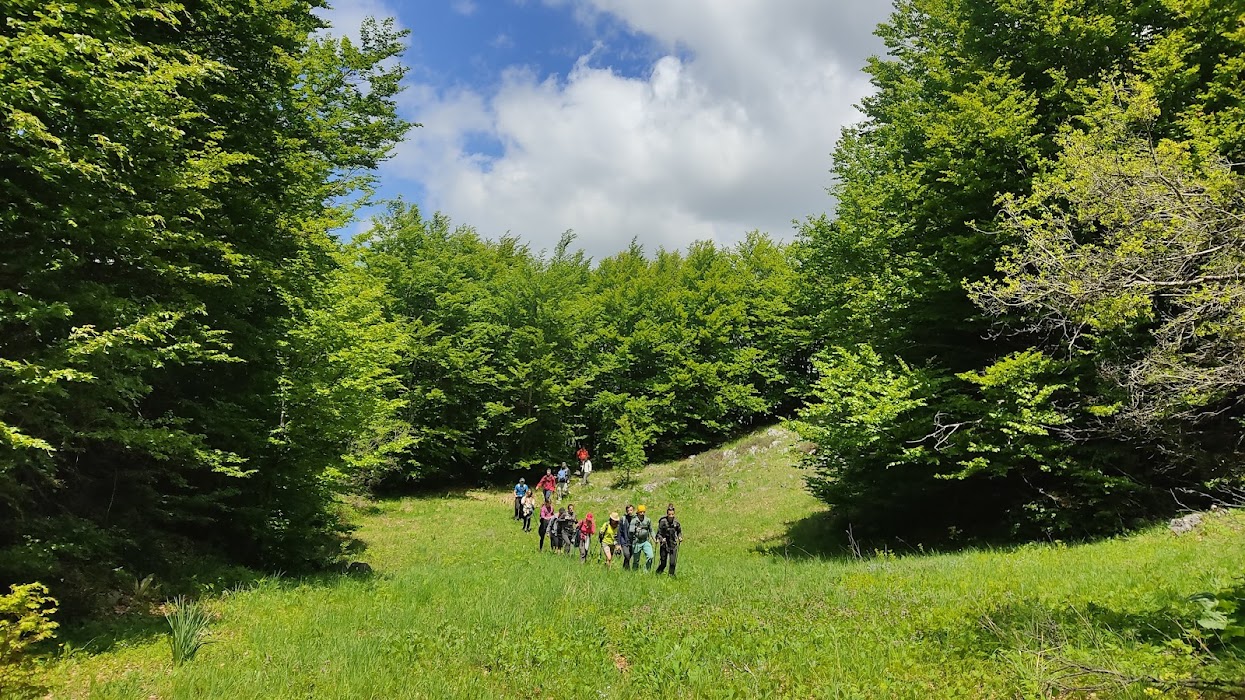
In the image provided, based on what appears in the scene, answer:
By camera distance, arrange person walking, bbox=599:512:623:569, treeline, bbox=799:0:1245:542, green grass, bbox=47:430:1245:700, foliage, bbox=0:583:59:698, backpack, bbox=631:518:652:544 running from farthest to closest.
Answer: person walking, bbox=599:512:623:569, backpack, bbox=631:518:652:544, treeline, bbox=799:0:1245:542, green grass, bbox=47:430:1245:700, foliage, bbox=0:583:59:698

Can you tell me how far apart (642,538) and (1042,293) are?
9.49 meters

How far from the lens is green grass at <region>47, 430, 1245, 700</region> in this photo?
18.1 ft

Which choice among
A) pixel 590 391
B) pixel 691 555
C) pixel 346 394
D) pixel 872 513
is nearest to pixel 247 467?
pixel 346 394

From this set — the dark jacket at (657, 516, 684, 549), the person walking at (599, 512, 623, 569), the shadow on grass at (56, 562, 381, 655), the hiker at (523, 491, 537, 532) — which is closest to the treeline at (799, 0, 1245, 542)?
the dark jacket at (657, 516, 684, 549)

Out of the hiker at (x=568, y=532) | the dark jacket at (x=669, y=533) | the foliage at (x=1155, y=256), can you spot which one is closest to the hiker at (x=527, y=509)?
the hiker at (x=568, y=532)

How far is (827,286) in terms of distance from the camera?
26656 millimetres

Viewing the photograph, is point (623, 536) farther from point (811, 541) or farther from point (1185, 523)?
point (1185, 523)

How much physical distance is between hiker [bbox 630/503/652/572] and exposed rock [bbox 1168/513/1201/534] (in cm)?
946

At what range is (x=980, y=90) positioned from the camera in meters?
14.0

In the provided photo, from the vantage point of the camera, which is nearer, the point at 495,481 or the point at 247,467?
the point at 247,467

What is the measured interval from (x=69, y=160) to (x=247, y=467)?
24.7 feet

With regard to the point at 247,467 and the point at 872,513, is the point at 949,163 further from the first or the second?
the point at 247,467

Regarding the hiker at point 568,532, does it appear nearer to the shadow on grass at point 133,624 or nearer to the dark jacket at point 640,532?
the dark jacket at point 640,532

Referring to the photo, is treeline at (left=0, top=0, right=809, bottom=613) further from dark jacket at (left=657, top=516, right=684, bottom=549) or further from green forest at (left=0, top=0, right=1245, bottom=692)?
dark jacket at (left=657, top=516, right=684, bottom=549)
